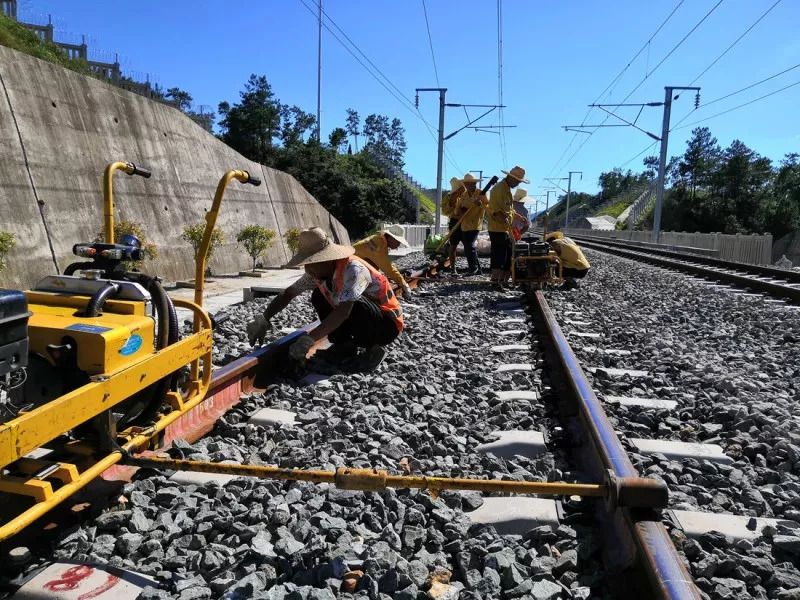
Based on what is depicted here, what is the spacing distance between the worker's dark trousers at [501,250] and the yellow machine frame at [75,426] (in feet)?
24.0

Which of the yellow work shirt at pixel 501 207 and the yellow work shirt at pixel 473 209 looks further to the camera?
the yellow work shirt at pixel 473 209

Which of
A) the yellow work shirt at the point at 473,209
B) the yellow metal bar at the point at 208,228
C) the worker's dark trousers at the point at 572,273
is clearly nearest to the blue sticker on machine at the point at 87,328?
the yellow metal bar at the point at 208,228

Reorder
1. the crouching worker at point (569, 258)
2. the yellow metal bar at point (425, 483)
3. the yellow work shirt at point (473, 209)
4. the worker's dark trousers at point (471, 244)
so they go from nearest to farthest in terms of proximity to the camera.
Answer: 1. the yellow metal bar at point (425, 483)
2. the crouching worker at point (569, 258)
3. the yellow work shirt at point (473, 209)
4. the worker's dark trousers at point (471, 244)

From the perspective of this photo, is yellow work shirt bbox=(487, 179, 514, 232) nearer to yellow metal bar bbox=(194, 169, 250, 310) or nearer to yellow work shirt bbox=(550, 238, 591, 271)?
yellow work shirt bbox=(550, 238, 591, 271)

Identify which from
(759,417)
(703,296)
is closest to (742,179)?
(703,296)

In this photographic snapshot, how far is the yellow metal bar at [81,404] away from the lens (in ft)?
5.69

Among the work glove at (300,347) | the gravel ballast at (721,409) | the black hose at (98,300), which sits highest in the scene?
the black hose at (98,300)

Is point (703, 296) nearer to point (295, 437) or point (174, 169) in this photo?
point (295, 437)

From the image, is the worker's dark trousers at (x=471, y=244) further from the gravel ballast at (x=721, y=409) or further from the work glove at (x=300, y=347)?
the work glove at (x=300, y=347)

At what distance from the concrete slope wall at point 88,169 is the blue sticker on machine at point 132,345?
6.43 m

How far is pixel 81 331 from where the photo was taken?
2.15 metres

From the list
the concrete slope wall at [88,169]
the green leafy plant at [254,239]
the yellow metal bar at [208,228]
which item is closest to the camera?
the yellow metal bar at [208,228]

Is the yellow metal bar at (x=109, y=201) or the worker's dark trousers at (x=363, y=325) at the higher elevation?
the yellow metal bar at (x=109, y=201)

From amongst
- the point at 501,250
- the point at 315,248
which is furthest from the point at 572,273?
the point at 315,248
